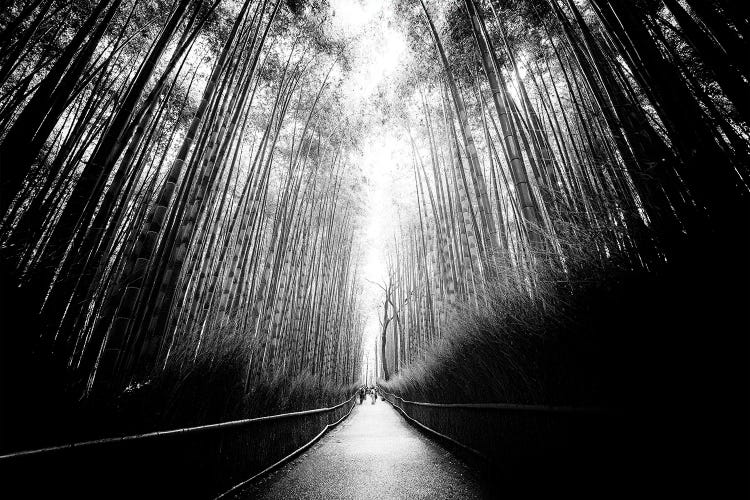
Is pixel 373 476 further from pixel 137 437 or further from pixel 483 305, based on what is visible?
pixel 137 437

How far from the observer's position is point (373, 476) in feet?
7.26

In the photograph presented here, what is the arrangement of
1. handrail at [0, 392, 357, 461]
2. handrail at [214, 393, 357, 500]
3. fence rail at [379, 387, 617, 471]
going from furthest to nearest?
handrail at [214, 393, 357, 500] < fence rail at [379, 387, 617, 471] < handrail at [0, 392, 357, 461]

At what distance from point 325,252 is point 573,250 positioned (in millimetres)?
4465

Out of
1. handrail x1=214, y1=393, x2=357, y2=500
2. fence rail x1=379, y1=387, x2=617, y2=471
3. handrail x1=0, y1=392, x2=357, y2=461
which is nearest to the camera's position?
handrail x1=0, y1=392, x2=357, y2=461

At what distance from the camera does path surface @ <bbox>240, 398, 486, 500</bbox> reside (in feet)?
5.97

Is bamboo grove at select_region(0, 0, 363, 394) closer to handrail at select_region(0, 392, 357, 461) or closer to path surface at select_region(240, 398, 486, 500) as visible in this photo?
handrail at select_region(0, 392, 357, 461)

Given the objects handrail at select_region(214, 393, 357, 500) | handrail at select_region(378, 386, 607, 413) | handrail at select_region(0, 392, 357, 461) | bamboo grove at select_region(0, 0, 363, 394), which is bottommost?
handrail at select_region(214, 393, 357, 500)

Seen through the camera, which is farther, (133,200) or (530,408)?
(133,200)

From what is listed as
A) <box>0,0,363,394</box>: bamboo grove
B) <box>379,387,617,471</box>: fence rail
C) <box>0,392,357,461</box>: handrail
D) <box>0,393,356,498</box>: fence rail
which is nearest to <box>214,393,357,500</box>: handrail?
<box>0,393,356,498</box>: fence rail

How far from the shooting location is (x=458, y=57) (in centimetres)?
346

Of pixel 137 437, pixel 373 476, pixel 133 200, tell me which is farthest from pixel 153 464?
pixel 133 200

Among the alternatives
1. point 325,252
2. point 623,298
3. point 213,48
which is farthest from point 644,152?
point 325,252

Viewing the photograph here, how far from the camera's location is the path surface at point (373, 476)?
5.97 feet

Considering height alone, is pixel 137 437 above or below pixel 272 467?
above
